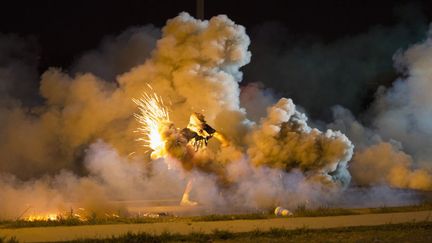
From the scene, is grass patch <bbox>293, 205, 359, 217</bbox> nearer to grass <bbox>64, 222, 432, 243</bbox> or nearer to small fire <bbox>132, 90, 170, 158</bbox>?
grass <bbox>64, 222, 432, 243</bbox>

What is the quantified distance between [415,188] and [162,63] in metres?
9.92

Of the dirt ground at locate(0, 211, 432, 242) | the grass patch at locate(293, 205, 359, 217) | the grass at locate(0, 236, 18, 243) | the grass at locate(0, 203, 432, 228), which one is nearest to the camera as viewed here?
the grass at locate(0, 236, 18, 243)

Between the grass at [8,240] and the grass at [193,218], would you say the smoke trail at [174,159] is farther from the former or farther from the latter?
the grass at [8,240]

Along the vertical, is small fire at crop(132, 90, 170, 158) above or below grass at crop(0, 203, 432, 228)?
above

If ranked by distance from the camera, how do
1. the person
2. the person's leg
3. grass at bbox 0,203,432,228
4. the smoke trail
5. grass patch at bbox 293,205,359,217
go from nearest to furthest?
grass at bbox 0,203,432,228, grass patch at bbox 293,205,359,217, the person's leg, the person, the smoke trail

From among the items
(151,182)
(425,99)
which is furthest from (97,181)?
(425,99)

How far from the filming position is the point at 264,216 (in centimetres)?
1388

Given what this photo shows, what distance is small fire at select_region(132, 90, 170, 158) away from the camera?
1834cm

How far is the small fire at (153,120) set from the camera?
18.3 m

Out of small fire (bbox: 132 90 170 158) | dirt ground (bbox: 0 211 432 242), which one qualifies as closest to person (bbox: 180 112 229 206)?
small fire (bbox: 132 90 170 158)

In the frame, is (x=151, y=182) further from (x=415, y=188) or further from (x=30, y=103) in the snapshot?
(x=415, y=188)

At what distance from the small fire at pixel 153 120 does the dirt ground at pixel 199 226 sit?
17.6 ft

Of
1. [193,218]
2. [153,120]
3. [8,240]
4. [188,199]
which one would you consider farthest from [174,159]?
[8,240]

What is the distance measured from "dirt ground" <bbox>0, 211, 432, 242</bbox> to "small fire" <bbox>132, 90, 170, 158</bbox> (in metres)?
5.37
